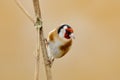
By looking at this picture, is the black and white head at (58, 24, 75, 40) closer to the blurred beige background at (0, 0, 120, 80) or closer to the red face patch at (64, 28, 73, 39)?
the red face patch at (64, 28, 73, 39)

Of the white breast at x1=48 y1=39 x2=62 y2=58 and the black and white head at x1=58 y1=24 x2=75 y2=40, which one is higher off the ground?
the black and white head at x1=58 y1=24 x2=75 y2=40

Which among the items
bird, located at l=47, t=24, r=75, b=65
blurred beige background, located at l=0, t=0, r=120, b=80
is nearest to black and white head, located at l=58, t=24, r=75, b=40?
bird, located at l=47, t=24, r=75, b=65

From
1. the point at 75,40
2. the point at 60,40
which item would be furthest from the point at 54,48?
the point at 75,40

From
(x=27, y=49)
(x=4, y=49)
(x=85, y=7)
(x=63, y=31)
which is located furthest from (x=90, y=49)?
(x=63, y=31)

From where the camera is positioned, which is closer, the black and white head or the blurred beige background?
the black and white head
